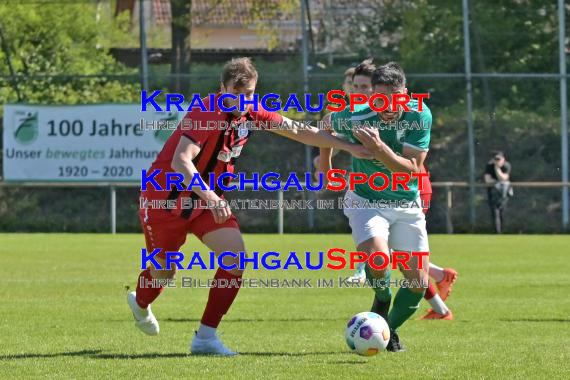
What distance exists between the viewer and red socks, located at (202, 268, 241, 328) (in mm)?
7680

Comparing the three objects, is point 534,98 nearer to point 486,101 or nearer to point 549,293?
point 486,101

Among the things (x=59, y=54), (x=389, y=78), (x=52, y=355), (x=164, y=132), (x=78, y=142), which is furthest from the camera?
(x=59, y=54)

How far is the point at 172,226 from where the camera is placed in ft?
25.8

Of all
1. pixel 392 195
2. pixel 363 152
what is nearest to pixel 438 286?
pixel 392 195

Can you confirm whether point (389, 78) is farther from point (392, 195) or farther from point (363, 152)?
point (392, 195)

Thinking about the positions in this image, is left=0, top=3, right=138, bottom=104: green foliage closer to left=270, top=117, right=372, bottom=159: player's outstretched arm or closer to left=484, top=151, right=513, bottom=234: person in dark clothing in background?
left=484, top=151, right=513, bottom=234: person in dark clothing in background

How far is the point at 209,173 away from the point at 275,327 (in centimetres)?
213

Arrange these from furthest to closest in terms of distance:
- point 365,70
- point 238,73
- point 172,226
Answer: point 365,70, point 172,226, point 238,73

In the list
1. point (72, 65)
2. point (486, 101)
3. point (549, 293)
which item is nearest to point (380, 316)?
point (549, 293)

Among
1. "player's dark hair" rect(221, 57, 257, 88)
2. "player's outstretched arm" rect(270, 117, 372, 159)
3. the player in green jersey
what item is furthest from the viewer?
"player's outstretched arm" rect(270, 117, 372, 159)

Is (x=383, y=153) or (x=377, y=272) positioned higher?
(x=383, y=153)

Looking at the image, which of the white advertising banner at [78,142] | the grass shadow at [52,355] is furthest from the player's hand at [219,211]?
the white advertising banner at [78,142]

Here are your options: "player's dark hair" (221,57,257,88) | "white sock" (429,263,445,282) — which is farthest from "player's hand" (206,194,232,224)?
"white sock" (429,263,445,282)

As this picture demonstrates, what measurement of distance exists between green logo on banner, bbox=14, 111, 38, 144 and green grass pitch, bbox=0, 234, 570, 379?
27.6ft
